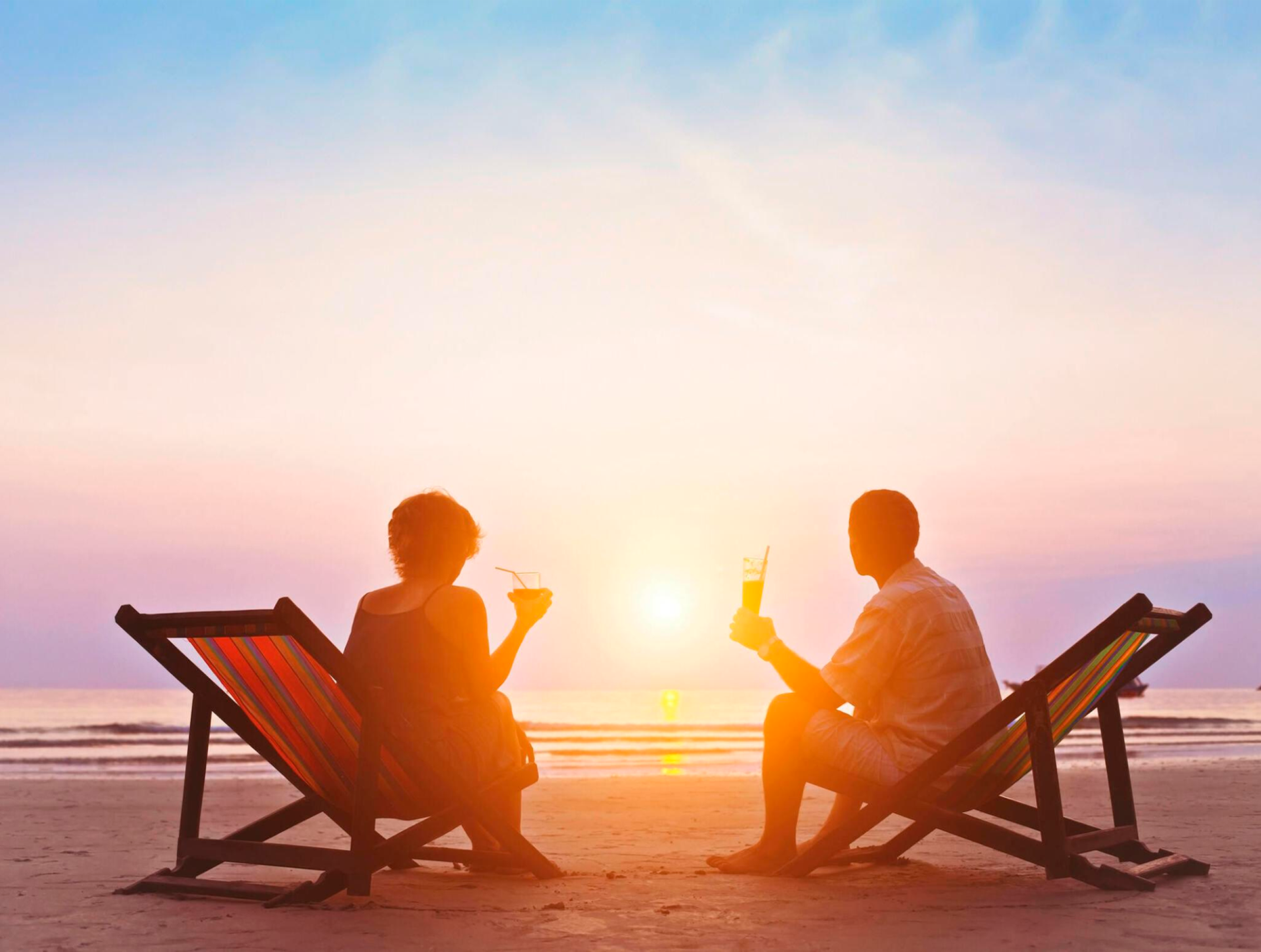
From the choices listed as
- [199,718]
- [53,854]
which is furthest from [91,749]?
[199,718]

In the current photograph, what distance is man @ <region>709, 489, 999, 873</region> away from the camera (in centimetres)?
425

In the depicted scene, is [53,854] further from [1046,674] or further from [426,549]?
[1046,674]

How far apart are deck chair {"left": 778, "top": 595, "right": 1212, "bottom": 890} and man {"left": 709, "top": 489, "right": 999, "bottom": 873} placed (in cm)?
11

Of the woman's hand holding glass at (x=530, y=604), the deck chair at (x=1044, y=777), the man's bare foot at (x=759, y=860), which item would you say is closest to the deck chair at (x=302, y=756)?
the woman's hand holding glass at (x=530, y=604)

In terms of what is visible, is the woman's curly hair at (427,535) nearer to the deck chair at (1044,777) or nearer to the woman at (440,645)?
the woman at (440,645)

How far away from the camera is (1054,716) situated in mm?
4344

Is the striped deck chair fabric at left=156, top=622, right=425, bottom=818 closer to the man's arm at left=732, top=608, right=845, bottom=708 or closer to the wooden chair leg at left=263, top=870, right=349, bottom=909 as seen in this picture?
the wooden chair leg at left=263, top=870, right=349, bottom=909

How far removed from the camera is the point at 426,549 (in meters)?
4.50

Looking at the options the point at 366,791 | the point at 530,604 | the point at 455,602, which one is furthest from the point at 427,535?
the point at 366,791

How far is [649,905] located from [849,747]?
3.31 feet

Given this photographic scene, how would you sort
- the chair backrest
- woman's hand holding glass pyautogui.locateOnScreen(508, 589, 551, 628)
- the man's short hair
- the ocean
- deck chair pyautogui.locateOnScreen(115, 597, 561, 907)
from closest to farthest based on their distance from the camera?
deck chair pyautogui.locateOnScreen(115, 597, 561, 907)
the chair backrest
the man's short hair
woman's hand holding glass pyautogui.locateOnScreen(508, 589, 551, 628)
the ocean

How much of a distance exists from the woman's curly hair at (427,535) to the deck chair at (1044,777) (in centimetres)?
175

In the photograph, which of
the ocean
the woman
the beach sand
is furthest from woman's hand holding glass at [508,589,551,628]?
the ocean

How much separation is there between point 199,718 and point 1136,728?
95.2 ft
